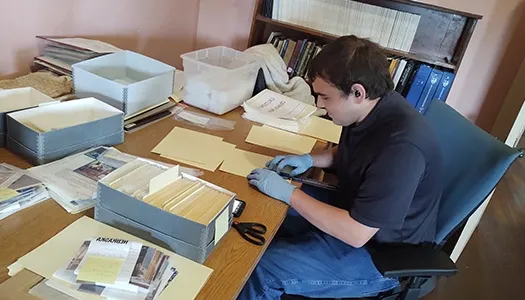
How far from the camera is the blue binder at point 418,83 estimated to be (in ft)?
8.20

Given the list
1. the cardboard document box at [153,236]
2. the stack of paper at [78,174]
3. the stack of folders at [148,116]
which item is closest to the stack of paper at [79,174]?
the stack of paper at [78,174]

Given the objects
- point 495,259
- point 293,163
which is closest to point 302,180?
point 293,163

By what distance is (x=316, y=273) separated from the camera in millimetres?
1338

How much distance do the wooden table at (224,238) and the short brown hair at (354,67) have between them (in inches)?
15.6

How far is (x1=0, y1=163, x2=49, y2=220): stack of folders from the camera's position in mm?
1082

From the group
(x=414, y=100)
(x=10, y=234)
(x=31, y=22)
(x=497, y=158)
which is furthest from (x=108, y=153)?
(x=414, y=100)

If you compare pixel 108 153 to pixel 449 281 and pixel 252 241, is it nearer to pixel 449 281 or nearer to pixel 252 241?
pixel 252 241

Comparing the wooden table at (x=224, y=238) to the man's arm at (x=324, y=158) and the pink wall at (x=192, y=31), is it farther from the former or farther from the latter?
the pink wall at (x=192, y=31)

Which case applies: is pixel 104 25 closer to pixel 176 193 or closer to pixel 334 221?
pixel 176 193

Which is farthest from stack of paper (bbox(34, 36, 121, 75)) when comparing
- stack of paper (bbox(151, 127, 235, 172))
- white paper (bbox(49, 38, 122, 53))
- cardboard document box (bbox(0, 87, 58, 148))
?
stack of paper (bbox(151, 127, 235, 172))

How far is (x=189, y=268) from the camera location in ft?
3.29

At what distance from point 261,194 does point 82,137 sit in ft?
1.76

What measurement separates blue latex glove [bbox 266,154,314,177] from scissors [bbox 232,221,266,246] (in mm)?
326

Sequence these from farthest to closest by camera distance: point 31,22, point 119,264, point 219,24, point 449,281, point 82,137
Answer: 1. point 219,24
2. point 449,281
3. point 31,22
4. point 82,137
5. point 119,264
